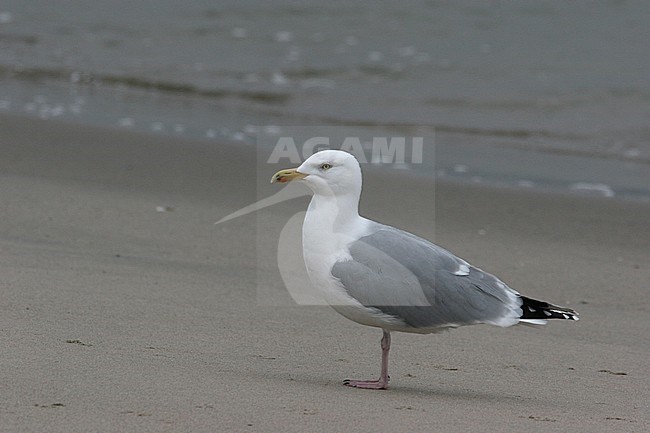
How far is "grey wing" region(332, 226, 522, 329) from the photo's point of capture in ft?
13.6

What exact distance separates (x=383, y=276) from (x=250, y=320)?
108 centimetres

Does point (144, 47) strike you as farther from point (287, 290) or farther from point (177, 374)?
point (177, 374)

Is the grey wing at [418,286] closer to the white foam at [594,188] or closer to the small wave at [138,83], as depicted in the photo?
the white foam at [594,188]

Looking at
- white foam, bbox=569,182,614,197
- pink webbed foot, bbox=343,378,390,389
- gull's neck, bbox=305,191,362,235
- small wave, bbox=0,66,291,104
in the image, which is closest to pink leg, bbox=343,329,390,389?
pink webbed foot, bbox=343,378,390,389

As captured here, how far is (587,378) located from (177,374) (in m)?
1.76

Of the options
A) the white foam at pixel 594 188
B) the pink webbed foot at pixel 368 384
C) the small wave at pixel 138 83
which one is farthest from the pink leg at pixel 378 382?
the small wave at pixel 138 83

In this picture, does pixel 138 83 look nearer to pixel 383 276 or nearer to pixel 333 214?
pixel 333 214

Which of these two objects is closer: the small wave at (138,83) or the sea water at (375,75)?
the sea water at (375,75)

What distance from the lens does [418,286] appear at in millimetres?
4195

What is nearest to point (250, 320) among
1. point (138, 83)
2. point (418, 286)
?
point (418, 286)

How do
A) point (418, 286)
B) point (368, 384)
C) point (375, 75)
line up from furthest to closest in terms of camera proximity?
point (375, 75) < point (418, 286) < point (368, 384)

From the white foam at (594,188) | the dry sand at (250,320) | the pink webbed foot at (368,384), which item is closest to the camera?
the dry sand at (250,320)

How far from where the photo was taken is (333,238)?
420 centimetres

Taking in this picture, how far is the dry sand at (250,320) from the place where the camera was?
3598 mm
